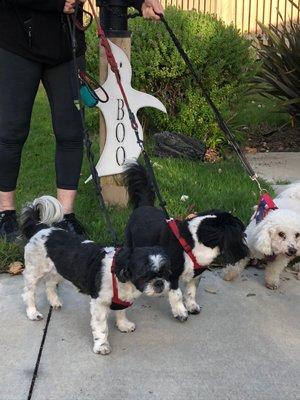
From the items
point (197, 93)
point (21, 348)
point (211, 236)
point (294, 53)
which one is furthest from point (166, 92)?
point (21, 348)

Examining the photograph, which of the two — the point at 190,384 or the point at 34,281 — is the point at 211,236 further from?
the point at 34,281

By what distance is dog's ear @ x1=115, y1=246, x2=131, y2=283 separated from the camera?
2.89 metres

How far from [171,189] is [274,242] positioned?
194 centimetres

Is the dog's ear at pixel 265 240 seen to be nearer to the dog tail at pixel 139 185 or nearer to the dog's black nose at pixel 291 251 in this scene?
the dog's black nose at pixel 291 251

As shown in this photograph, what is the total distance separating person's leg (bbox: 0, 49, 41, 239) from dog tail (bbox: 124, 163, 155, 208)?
35.9 inches

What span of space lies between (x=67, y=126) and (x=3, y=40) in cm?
75

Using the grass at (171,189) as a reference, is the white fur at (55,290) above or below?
above

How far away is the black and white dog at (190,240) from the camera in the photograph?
131 inches

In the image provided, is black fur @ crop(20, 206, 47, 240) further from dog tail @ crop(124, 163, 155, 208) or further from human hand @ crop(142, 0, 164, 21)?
human hand @ crop(142, 0, 164, 21)

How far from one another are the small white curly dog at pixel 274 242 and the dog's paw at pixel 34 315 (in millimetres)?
1290

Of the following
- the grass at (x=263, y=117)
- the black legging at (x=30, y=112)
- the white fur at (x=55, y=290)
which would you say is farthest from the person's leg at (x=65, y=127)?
the grass at (x=263, y=117)

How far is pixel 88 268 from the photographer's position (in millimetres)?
3227

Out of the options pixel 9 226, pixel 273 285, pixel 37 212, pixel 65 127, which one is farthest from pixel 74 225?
pixel 273 285

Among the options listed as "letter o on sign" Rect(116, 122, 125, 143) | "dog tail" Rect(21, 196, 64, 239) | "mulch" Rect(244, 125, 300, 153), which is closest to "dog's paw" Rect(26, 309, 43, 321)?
"dog tail" Rect(21, 196, 64, 239)
